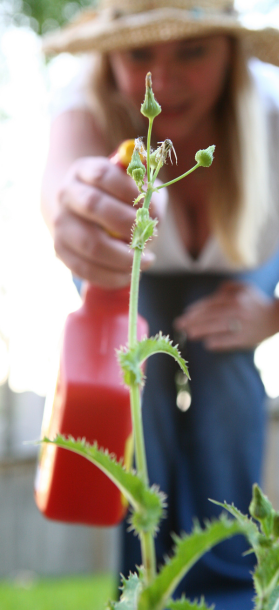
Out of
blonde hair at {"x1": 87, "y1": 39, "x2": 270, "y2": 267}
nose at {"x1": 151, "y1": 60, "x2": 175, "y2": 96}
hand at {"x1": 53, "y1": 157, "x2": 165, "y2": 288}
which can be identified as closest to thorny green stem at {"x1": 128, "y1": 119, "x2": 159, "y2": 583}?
hand at {"x1": 53, "y1": 157, "x2": 165, "y2": 288}

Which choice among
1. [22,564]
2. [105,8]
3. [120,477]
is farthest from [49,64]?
[120,477]

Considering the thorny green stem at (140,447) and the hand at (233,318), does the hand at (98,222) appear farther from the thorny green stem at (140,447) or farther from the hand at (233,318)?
the hand at (233,318)

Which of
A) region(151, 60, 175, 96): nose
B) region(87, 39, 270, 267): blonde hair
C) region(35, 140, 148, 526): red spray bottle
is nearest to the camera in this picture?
region(35, 140, 148, 526): red spray bottle

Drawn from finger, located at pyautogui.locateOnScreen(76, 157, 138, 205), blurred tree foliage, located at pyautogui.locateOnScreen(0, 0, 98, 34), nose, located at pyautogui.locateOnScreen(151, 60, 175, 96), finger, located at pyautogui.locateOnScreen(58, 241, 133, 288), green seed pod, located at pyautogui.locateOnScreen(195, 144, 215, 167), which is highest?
blurred tree foliage, located at pyautogui.locateOnScreen(0, 0, 98, 34)

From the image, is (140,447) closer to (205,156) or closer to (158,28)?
(205,156)

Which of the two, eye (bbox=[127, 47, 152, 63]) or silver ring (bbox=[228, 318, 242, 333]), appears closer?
eye (bbox=[127, 47, 152, 63])

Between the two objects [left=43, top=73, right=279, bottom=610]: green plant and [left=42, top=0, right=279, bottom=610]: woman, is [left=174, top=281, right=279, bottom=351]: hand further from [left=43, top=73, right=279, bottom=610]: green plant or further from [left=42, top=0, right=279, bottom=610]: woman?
[left=43, top=73, right=279, bottom=610]: green plant
